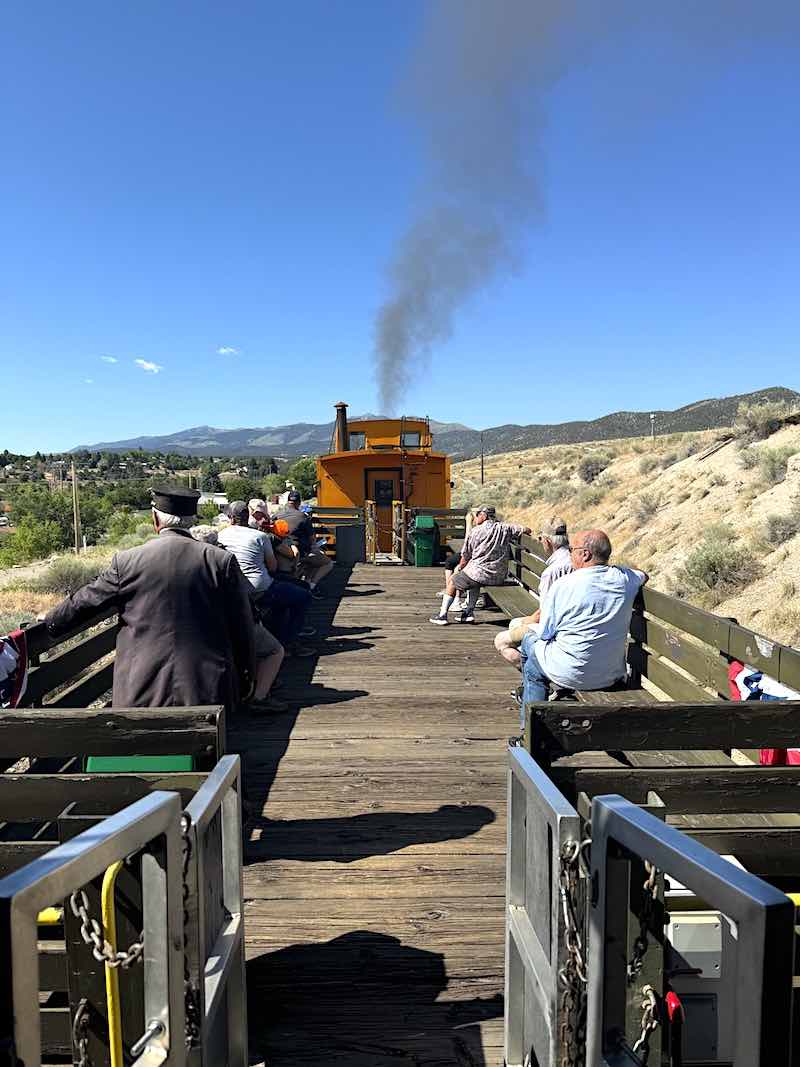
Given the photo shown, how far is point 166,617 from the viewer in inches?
154

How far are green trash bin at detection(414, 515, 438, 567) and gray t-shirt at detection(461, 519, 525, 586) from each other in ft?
19.0

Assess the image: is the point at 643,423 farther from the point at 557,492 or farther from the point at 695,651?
the point at 695,651

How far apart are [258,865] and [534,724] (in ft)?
6.55

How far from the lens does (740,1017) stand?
125 cm

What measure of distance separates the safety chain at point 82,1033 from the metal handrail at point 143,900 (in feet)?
0.42

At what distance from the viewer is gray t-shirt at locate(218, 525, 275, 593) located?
7.27 meters

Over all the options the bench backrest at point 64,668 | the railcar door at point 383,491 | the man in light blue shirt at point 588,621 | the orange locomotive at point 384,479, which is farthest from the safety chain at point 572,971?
the railcar door at point 383,491

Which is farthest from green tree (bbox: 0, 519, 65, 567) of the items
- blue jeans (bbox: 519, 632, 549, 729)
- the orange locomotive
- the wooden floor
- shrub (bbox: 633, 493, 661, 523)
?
blue jeans (bbox: 519, 632, 549, 729)

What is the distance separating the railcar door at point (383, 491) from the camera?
720 inches

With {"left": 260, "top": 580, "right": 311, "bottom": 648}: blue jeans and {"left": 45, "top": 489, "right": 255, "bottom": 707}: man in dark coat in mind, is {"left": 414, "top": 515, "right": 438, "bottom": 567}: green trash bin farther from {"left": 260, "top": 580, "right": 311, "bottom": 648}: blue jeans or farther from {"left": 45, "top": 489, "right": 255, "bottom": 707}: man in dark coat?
{"left": 45, "top": 489, "right": 255, "bottom": 707}: man in dark coat

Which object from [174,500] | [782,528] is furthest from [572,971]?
[782,528]

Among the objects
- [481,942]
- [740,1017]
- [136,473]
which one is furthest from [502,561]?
[136,473]

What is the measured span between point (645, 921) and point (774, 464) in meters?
26.2

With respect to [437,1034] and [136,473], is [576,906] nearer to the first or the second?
[437,1034]
